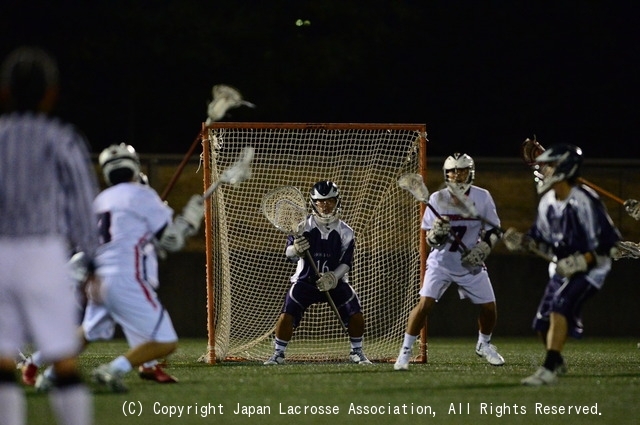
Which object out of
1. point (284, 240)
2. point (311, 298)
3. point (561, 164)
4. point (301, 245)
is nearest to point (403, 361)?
point (311, 298)

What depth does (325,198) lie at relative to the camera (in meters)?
→ 10.7

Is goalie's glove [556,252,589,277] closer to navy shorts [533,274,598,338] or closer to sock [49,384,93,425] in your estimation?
navy shorts [533,274,598,338]

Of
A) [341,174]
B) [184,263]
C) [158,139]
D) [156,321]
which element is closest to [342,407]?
[156,321]

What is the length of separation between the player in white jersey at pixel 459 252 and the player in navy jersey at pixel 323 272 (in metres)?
0.72

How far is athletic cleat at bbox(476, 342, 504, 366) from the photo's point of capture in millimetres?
10359

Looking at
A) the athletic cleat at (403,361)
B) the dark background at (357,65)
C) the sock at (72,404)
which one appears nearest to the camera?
the sock at (72,404)

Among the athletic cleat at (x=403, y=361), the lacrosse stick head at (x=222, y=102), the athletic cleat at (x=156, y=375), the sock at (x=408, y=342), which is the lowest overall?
the athletic cleat at (x=403, y=361)

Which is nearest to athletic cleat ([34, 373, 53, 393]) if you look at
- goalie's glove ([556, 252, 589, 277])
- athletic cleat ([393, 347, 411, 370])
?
athletic cleat ([393, 347, 411, 370])

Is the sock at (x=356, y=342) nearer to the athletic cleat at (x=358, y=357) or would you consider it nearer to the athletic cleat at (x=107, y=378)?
the athletic cleat at (x=358, y=357)

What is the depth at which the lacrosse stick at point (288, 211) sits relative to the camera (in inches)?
416

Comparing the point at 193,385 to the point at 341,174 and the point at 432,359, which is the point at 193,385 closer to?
the point at 432,359

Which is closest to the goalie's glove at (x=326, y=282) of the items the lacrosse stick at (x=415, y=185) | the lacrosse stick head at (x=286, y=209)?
the lacrosse stick head at (x=286, y=209)

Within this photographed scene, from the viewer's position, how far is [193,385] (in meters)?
8.35

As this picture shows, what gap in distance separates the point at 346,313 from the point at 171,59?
487 inches
